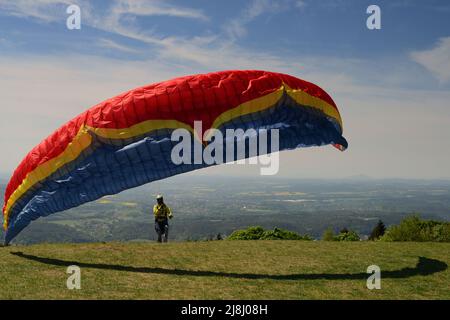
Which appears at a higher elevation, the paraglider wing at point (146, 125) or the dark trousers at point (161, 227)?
the paraglider wing at point (146, 125)

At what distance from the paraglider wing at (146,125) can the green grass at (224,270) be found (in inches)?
99.9

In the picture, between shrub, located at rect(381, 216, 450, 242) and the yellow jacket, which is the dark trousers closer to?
the yellow jacket

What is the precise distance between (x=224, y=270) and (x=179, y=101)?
225 inches

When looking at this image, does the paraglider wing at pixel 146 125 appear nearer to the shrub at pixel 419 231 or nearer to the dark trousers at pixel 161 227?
the dark trousers at pixel 161 227

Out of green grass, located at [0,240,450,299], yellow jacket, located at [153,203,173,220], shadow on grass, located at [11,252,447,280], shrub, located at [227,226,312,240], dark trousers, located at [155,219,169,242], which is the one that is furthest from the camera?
shrub, located at [227,226,312,240]

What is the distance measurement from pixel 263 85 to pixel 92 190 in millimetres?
6893

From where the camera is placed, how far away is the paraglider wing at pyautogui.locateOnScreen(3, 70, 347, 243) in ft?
42.3

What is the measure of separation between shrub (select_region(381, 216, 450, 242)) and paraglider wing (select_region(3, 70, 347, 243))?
44.2 ft

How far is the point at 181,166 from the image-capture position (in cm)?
1330

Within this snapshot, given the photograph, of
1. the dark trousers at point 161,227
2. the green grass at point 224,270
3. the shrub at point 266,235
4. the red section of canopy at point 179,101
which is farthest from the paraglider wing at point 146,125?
the shrub at point 266,235

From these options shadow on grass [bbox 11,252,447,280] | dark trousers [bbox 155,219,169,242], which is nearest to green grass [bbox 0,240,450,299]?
shadow on grass [bbox 11,252,447,280]

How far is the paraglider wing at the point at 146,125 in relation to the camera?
1288cm
